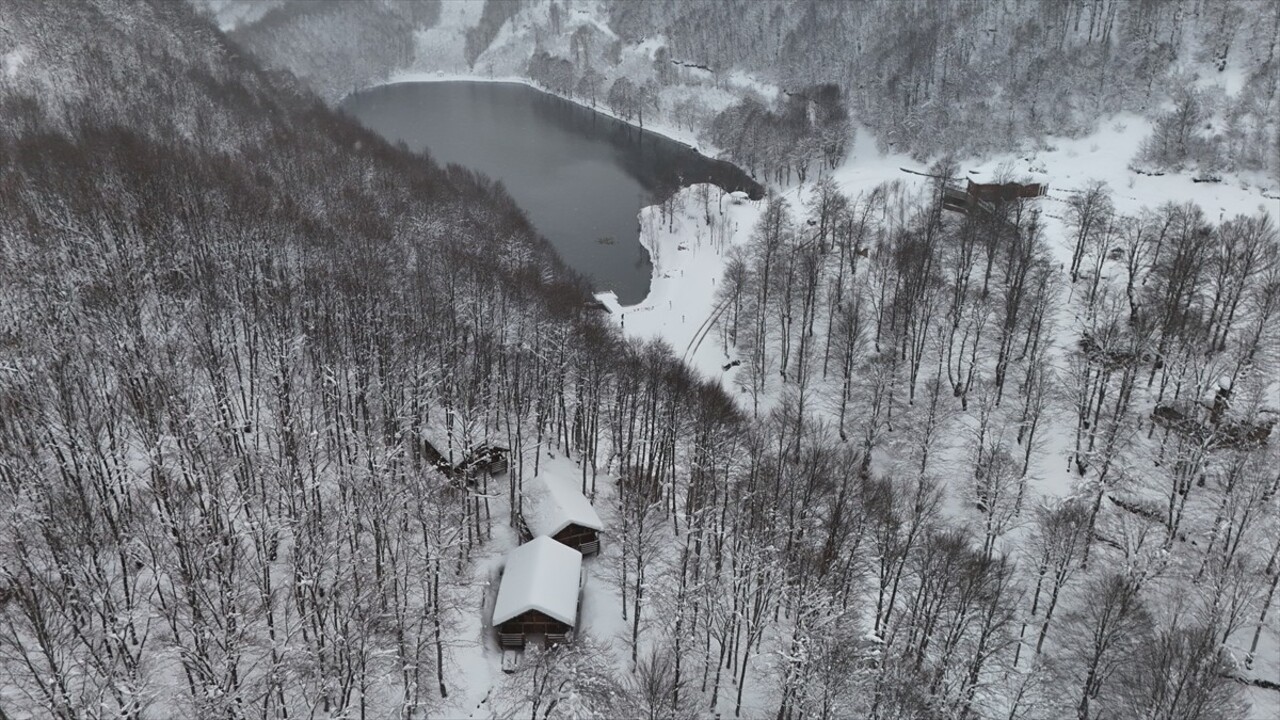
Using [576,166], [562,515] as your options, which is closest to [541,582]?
[562,515]

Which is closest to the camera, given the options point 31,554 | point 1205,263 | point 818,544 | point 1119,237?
point 31,554

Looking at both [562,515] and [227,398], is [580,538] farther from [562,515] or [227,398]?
[227,398]

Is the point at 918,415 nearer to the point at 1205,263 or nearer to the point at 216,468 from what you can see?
the point at 1205,263

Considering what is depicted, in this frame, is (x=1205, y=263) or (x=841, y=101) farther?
(x=841, y=101)

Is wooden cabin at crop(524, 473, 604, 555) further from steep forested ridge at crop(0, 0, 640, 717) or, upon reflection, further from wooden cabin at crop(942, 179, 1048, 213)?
wooden cabin at crop(942, 179, 1048, 213)

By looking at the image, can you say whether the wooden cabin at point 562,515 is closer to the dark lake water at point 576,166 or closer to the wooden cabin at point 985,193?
the dark lake water at point 576,166

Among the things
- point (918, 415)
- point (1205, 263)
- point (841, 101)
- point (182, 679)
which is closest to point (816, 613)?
point (918, 415)

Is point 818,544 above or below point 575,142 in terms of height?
below

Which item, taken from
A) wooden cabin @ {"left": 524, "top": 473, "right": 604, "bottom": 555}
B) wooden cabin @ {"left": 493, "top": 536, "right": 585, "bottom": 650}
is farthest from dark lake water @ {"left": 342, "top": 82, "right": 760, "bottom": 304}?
wooden cabin @ {"left": 493, "top": 536, "right": 585, "bottom": 650}
